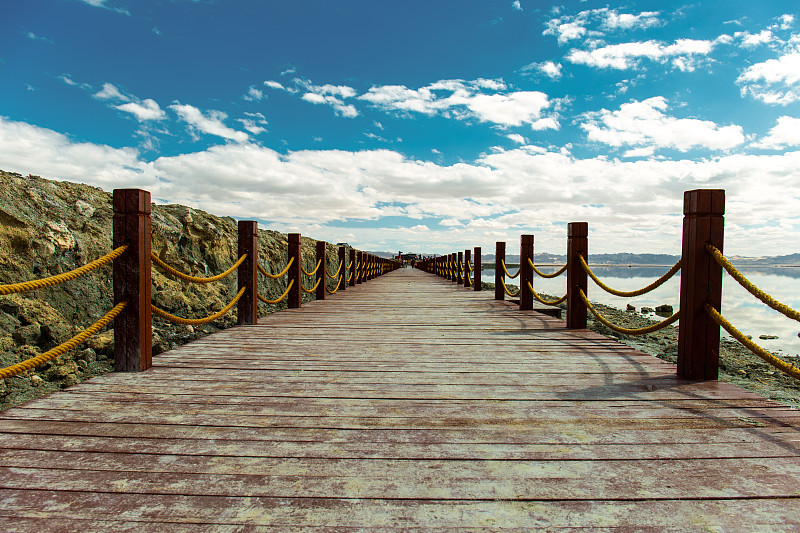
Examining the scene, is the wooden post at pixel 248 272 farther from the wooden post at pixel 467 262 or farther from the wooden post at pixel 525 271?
the wooden post at pixel 467 262

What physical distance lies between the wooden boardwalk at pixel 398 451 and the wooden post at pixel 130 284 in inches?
9.5

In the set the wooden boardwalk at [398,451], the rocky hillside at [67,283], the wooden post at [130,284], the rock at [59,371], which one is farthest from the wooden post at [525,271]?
the rock at [59,371]

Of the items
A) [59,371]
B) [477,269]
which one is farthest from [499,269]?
[59,371]

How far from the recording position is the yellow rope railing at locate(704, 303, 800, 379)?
2650mm

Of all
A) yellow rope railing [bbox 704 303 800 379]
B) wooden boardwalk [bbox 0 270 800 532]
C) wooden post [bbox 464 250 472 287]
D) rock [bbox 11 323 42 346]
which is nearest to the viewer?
wooden boardwalk [bbox 0 270 800 532]

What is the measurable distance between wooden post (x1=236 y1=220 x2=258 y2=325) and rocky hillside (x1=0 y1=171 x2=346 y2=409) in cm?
110

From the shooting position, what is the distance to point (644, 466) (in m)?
1.93

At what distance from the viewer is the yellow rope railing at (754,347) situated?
2.65 meters

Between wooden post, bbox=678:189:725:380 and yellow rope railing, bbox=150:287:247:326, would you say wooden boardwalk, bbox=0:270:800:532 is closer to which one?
wooden post, bbox=678:189:725:380

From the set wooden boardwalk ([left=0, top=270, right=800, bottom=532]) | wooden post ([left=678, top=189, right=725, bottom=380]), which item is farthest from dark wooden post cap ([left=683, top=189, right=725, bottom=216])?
wooden boardwalk ([left=0, top=270, right=800, bottom=532])

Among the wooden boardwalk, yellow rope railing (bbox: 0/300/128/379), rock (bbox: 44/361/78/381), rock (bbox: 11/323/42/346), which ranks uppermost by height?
yellow rope railing (bbox: 0/300/128/379)

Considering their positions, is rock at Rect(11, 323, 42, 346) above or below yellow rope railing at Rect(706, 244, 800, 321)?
below

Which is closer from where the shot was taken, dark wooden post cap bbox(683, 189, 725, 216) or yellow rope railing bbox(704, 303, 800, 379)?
yellow rope railing bbox(704, 303, 800, 379)

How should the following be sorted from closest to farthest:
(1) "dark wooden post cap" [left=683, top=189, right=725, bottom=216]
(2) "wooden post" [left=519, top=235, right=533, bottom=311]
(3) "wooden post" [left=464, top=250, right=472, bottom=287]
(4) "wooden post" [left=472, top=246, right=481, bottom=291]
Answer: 1. (1) "dark wooden post cap" [left=683, top=189, right=725, bottom=216]
2. (2) "wooden post" [left=519, top=235, right=533, bottom=311]
3. (4) "wooden post" [left=472, top=246, right=481, bottom=291]
4. (3) "wooden post" [left=464, top=250, right=472, bottom=287]
